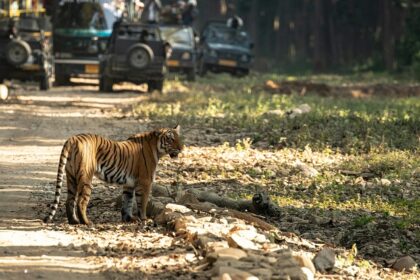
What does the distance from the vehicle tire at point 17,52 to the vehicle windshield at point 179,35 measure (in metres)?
10.8

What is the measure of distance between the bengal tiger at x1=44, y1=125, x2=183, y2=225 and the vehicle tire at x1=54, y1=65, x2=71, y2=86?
77.2 feet

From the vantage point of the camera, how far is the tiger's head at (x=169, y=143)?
12906 mm

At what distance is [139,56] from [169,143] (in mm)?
20103

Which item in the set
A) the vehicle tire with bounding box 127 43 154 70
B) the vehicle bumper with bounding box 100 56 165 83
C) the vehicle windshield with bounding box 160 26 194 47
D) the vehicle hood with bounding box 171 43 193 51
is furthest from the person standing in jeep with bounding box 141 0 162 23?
the vehicle tire with bounding box 127 43 154 70

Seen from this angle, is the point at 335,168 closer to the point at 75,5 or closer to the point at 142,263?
the point at 142,263

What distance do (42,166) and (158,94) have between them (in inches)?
583

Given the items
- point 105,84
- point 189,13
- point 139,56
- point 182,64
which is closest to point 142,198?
point 139,56

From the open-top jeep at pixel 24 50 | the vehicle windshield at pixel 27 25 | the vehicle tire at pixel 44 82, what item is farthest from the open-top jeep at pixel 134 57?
the vehicle windshield at pixel 27 25

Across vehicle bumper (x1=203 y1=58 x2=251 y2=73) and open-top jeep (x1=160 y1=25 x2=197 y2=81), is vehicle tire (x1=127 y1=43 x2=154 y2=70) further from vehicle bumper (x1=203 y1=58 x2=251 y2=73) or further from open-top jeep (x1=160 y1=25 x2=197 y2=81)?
vehicle bumper (x1=203 y1=58 x2=251 y2=73)

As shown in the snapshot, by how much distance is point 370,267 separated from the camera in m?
11.3

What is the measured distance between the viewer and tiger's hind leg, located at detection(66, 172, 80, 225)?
12305 millimetres

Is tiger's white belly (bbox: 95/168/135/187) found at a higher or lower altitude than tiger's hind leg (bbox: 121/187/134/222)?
higher

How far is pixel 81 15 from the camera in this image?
124ft

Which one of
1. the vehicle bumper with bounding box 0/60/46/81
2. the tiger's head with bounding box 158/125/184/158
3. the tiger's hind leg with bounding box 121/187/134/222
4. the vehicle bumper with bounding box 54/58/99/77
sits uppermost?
the tiger's head with bounding box 158/125/184/158
